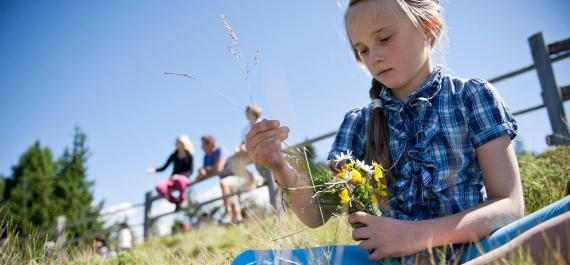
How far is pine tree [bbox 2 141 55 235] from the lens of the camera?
2081cm

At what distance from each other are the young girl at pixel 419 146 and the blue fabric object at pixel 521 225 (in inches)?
1.1

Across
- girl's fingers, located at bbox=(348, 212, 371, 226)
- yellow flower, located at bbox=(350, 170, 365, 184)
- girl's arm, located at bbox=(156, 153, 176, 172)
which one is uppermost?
girl's arm, located at bbox=(156, 153, 176, 172)

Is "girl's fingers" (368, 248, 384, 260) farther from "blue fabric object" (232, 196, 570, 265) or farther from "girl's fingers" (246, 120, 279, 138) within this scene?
"girl's fingers" (246, 120, 279, 138)

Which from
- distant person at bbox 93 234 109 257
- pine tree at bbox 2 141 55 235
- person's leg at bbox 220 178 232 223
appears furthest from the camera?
pine tree at bbox 2 141 55 235

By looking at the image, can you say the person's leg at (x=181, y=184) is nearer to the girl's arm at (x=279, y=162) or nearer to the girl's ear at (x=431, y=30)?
the girl's arm at (x=279, y=162)

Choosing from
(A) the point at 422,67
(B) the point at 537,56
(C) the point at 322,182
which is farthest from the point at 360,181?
(B) the point at 537,56

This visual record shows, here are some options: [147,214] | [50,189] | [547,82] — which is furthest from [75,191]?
[547,82]

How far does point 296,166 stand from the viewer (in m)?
1.32

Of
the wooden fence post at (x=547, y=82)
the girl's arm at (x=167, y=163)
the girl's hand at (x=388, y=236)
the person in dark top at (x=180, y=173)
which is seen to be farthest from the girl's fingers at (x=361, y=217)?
the girl's arm at (x=167, y=163)

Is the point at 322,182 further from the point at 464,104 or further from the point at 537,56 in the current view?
the point at 537,56

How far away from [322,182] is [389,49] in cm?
50

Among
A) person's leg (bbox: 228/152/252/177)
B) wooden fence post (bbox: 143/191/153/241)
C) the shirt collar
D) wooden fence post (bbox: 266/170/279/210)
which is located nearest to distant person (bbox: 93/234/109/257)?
wooden fence post (bbox: 143/191/153/241)

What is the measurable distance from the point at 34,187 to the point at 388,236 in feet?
82.7

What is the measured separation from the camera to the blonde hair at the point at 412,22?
Answer: 4.43 ft
